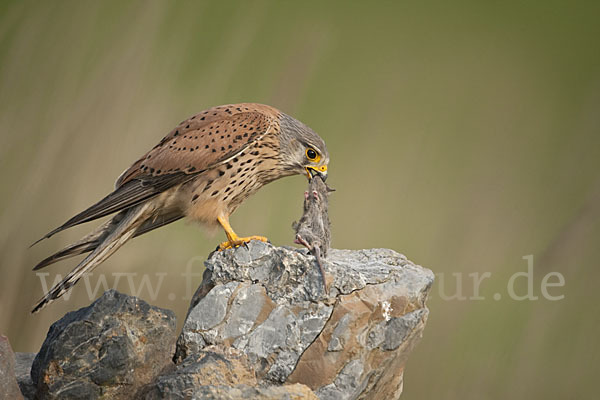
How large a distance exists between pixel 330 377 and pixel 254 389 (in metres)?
0.42

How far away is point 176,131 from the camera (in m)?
3.16

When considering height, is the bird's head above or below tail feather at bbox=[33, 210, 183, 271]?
above

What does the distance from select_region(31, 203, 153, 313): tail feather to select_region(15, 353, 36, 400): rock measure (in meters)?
0.24

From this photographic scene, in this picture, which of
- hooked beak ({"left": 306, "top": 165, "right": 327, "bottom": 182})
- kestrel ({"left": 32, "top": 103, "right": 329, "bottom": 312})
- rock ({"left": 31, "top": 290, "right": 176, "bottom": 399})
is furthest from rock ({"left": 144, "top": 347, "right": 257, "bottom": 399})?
hooked beak ({"left": 306, "top": 165, "right": 327, "bottom": 182})

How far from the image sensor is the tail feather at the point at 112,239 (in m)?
2.88

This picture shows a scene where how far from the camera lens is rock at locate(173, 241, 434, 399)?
243 cm

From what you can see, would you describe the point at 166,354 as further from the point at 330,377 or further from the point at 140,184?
the point at 140,184

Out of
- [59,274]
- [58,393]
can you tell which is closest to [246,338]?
[58,393]

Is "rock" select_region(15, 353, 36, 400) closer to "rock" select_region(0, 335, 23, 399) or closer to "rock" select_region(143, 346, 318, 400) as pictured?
"rock" select_region(0, 335, 23, 399)

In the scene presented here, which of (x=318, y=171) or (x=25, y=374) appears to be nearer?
(x=25, y=374)

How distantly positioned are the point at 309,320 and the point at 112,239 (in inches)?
42.7

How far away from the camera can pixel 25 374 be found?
2.62 meters

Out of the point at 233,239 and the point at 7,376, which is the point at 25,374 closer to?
the point at 7,376

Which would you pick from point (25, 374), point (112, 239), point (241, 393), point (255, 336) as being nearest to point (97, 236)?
point (112, 239)
